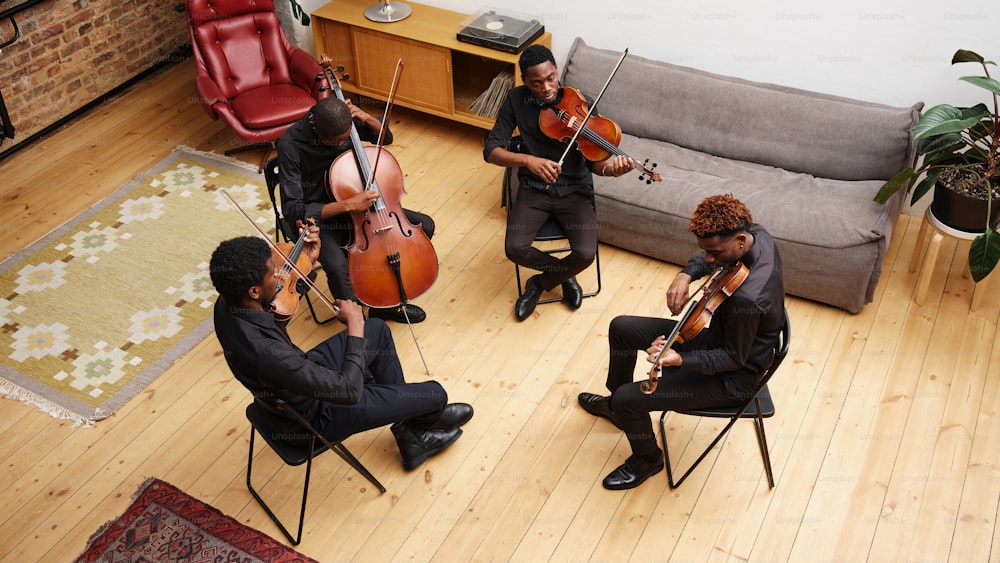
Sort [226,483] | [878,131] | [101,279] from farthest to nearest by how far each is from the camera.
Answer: [101,279]
[878,131]
[226,483]

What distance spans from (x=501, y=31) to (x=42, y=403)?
2.99m

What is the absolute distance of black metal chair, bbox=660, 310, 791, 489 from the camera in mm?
2836

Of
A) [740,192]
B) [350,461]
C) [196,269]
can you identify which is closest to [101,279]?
[196,269]

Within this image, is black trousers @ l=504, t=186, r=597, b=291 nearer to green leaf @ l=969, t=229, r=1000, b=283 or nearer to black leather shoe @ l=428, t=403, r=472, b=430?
black leather shoe @ l=428, t=403, r=472, b=430

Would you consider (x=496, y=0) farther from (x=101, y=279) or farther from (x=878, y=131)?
(x=101, y=279)

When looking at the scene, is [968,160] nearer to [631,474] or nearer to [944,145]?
[944,145]

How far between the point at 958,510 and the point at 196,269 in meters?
3.57

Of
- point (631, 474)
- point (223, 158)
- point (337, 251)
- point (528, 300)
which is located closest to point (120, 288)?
point (223, 158)

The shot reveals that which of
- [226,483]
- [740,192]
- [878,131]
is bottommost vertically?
[226,483]

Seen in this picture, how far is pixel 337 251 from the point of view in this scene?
147 inches

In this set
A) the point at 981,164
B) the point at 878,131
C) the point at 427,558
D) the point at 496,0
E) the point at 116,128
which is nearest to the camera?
the point at 427,558

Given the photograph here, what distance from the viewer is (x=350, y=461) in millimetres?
3119

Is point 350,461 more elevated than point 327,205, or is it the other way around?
point 327,205

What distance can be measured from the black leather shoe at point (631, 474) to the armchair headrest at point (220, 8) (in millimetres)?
3501
